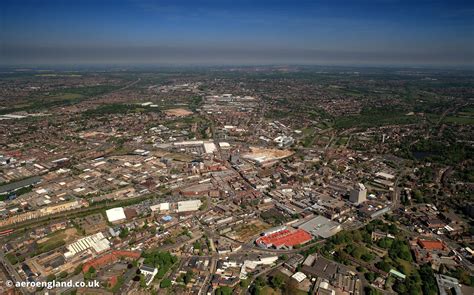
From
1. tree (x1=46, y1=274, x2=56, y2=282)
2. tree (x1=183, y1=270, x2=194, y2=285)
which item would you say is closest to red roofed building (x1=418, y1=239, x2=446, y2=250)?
tree (x1=183, y1=270, x2=194, y2=285)

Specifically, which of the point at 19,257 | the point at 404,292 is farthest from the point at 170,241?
the point at 404,292

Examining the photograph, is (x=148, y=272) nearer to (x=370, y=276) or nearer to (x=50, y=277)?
(x=50, y=277)

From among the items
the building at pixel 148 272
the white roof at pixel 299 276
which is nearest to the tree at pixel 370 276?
the white roof at pixel 299 276

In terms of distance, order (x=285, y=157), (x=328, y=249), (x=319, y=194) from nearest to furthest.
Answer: (x=328, y=249) < (x=319, y=194) < (x=285, y=157)

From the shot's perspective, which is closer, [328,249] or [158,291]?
[158,291]

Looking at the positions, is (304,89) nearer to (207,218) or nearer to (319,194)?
(319,194)
